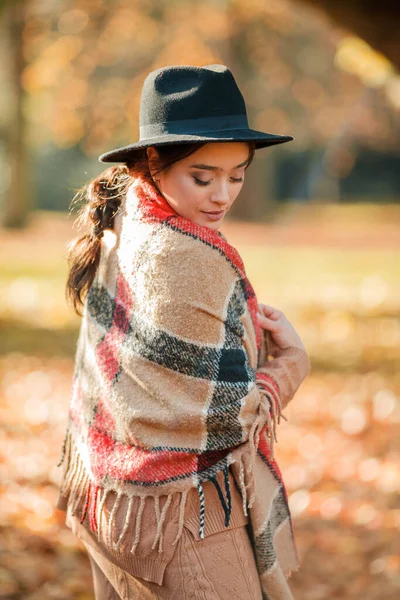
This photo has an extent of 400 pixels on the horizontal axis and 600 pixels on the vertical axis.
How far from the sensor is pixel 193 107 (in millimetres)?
2027

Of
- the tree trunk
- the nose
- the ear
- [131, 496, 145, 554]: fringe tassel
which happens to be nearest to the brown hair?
the ear

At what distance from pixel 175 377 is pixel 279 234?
20004 mm

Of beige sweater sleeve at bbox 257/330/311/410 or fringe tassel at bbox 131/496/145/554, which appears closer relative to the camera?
fringe tassel at bbox 131/496/145/554

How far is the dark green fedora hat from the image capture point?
6.61 feet

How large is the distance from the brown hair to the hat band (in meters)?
0.08

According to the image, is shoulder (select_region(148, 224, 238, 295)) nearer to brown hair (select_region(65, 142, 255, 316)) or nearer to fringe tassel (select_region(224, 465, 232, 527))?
brown hair (select_region(65, 142, 255, 316))

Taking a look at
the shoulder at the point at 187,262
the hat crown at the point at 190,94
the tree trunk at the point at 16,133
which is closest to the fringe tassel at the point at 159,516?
the shoulder at the point at 187,262

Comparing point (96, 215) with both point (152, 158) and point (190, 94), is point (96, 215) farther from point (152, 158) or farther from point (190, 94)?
point (190, 94)

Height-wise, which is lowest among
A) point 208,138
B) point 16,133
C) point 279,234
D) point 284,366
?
point 279,234

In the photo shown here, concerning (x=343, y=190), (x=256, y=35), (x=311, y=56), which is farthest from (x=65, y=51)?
(x=343, y=190)

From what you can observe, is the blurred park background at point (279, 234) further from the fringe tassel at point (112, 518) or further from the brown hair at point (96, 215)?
the fringe tassel at point (112, 518)

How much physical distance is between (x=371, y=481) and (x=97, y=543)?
3.46 m

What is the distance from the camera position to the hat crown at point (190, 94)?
2.03m

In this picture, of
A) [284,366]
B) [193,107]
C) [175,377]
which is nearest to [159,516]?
[175,377]
